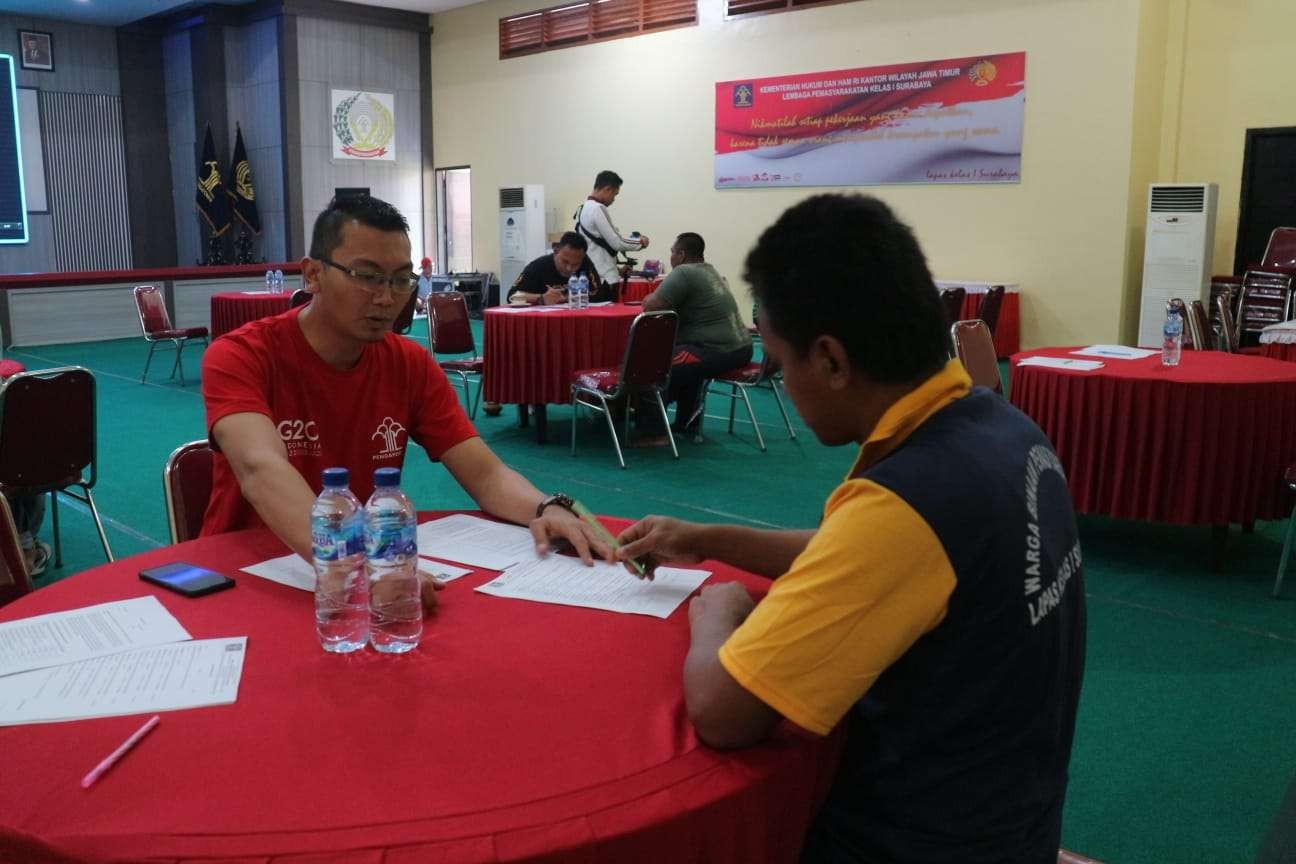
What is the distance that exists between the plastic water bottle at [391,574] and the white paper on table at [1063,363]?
3241 mm

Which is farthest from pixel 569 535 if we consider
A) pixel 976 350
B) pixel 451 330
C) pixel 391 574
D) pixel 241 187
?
pixel 241 187

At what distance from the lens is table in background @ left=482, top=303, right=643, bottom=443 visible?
232 inches

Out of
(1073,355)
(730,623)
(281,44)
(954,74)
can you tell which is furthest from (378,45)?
(730,623)

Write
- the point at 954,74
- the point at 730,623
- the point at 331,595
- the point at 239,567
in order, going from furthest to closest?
the point at 954,74 < the point at 239,567 < the point at 331,595 < the point at 730,623

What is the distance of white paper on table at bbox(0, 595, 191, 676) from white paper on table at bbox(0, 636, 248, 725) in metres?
0.03

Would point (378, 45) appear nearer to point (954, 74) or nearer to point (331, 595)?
point (954, 74)

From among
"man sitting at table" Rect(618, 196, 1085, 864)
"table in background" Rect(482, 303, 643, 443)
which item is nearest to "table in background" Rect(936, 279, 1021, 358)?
"table in background" Rect(482, 303, 643, 443)

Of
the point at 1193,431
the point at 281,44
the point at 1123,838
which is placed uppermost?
the point at 281,44

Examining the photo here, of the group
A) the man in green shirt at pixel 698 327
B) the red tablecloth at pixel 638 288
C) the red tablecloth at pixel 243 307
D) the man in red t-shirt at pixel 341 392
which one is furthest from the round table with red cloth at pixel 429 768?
the red tablecloth at pixel 638 288

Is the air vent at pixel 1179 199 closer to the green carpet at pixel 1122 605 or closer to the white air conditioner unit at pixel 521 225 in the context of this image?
the green carpet at pixel 1122 605

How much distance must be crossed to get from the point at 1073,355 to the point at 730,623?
145 inches

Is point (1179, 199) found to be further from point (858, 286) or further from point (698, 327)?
point (858, 286)

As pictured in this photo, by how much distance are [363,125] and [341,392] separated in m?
12.8

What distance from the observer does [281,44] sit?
13039 millimetres
